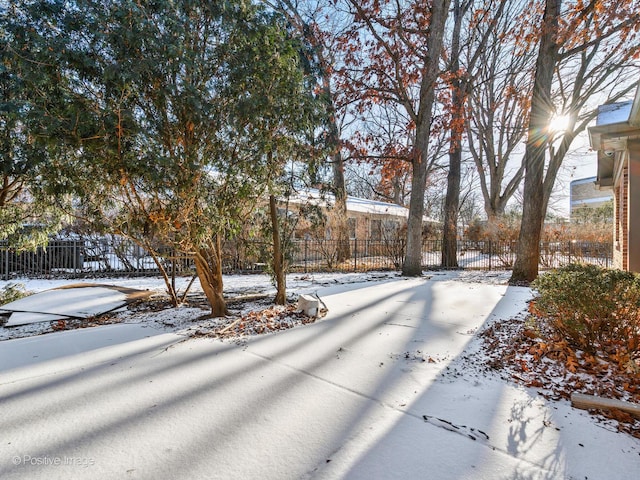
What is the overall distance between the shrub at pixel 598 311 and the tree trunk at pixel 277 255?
374 cm

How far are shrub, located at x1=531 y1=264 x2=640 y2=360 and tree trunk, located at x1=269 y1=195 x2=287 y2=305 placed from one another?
3.74m

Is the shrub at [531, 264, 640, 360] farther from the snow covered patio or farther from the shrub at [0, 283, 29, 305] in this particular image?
the shrub at [0, 283, 29, 305]

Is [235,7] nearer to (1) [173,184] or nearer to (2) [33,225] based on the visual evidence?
(1) [173,184]

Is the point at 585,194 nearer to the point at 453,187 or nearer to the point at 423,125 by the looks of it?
the point at 453,187

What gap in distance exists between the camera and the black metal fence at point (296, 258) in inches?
408

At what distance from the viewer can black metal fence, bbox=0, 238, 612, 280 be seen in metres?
10.4

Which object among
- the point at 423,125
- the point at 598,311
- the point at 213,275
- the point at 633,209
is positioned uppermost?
the point at 423,125

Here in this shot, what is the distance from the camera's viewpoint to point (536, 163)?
8.77 m

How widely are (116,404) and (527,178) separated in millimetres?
9582

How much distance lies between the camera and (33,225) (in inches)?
258

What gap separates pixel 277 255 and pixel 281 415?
11.9ft

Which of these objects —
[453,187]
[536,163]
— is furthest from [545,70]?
[453,187]

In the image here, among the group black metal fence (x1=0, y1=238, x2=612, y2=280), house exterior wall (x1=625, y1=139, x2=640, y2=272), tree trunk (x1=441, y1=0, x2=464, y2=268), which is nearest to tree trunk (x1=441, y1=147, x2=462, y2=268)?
tree trunk (x1=441, y1=0, x2=464, y2=268)

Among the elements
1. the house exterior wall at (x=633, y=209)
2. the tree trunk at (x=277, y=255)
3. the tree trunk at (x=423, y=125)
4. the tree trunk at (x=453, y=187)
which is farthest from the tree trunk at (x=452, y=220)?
the tree trunk at (x=277, y=255)
